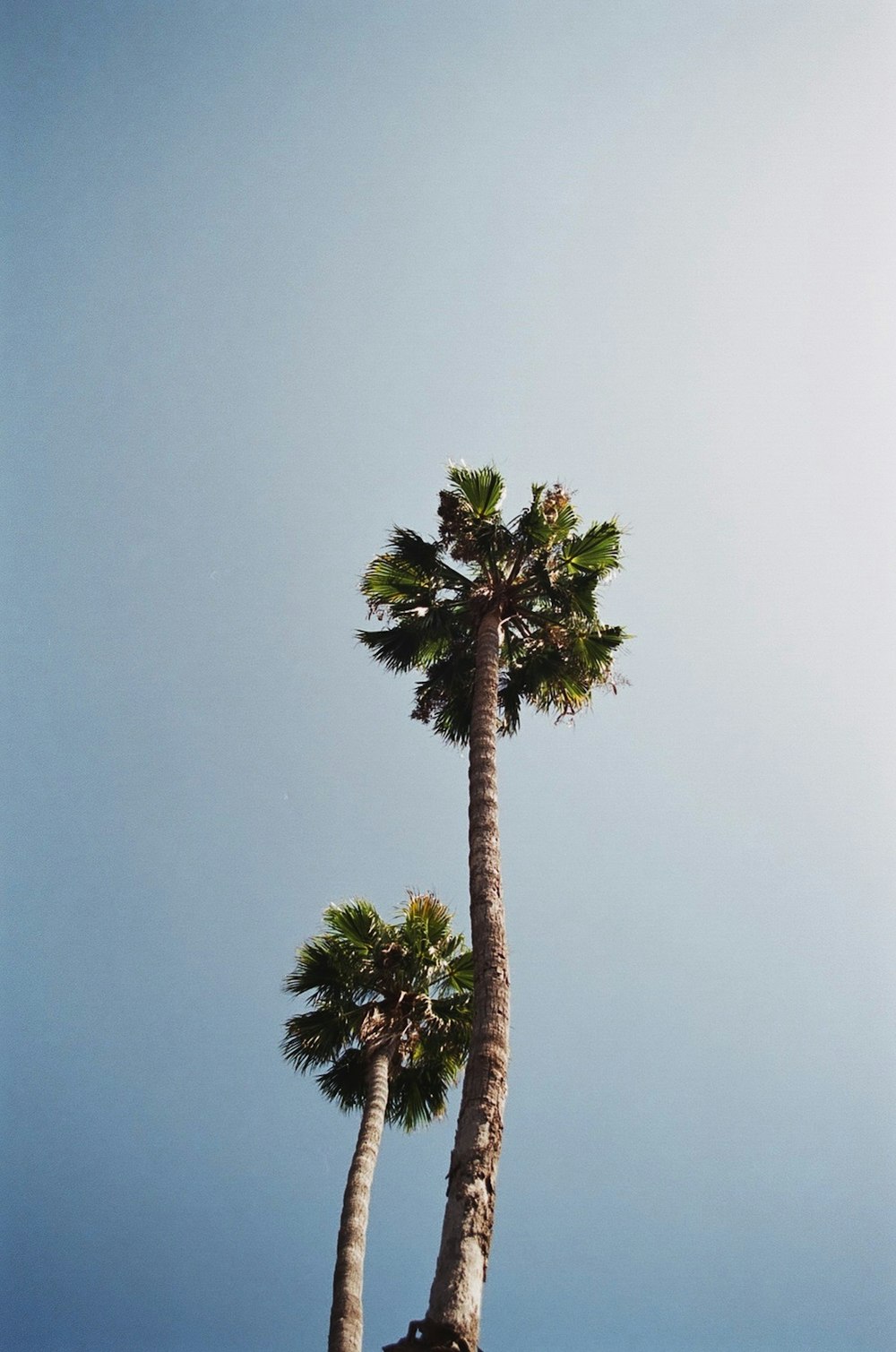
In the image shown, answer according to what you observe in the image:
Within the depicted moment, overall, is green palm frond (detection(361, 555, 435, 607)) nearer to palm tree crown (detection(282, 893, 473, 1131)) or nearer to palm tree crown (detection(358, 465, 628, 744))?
palm tree crown (detection(358, 465, 628, 744))

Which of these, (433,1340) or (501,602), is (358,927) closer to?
(501,602)

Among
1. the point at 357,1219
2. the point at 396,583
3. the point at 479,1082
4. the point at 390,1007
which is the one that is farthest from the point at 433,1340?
the point at 396,583

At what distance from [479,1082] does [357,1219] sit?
5287 mm

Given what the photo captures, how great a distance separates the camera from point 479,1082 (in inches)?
258

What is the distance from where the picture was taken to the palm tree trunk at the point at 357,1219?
30.4ft

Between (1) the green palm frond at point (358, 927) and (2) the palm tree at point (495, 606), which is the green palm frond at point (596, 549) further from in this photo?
(1) the green palm frond at point (358, 927)

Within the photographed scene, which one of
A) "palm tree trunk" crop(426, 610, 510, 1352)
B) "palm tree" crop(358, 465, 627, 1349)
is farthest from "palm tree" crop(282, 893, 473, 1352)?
"palm tree trunk" crop(426, 610, 510, 1352)

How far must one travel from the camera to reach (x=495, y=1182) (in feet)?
19.6

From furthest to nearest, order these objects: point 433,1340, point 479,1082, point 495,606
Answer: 1. point 495,606
2. point 479,1082
3. point 433,1340

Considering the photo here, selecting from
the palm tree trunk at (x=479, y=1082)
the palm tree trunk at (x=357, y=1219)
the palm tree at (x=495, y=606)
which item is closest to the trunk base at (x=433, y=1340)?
the palm tree trunk at (x=479, y=1082)

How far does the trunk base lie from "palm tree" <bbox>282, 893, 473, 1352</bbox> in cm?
767

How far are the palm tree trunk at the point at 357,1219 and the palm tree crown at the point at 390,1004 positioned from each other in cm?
86

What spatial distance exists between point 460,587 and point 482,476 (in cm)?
174

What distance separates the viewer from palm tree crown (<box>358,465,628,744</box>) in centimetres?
1250
